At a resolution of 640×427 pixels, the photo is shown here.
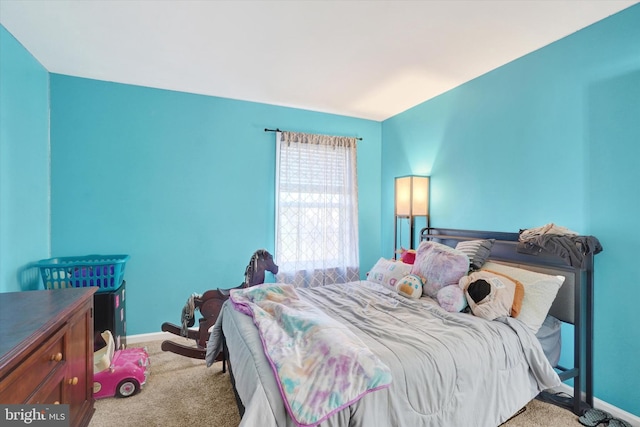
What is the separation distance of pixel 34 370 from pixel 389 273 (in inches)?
90.1

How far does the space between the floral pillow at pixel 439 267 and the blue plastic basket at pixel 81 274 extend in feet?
8.44

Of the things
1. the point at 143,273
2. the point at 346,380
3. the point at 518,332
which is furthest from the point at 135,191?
the point at 518,332

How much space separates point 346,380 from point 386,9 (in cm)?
207

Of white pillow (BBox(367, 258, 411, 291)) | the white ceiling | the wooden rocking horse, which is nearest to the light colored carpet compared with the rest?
the wooden rocking horse

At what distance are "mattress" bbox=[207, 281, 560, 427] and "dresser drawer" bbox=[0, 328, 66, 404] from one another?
75cm

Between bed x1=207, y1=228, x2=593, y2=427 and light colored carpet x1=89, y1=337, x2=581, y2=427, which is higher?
bed x1=207, y1=228, x2=593, y2=427

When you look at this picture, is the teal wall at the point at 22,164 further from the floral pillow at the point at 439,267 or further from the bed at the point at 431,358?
the floral pillow at the point at 439,267

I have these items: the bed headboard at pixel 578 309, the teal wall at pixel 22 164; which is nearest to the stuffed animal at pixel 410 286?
the bed headboard at pixel 578 309

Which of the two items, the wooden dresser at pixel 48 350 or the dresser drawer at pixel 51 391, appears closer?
the wooden dresser at pixel 48 350

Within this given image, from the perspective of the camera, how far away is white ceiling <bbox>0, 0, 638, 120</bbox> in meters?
1.86

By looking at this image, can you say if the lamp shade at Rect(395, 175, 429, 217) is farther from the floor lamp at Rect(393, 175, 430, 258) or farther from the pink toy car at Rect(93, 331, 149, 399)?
the pink toy car at Rect(93, 331, 149, 399)

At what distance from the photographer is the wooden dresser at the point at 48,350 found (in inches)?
39.1

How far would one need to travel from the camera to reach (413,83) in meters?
2.94

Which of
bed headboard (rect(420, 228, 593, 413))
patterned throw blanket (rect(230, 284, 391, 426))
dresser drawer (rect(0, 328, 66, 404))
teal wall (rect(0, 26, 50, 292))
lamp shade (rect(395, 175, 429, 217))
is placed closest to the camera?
dresser drawer (rect(0, 328, 66, 404))
